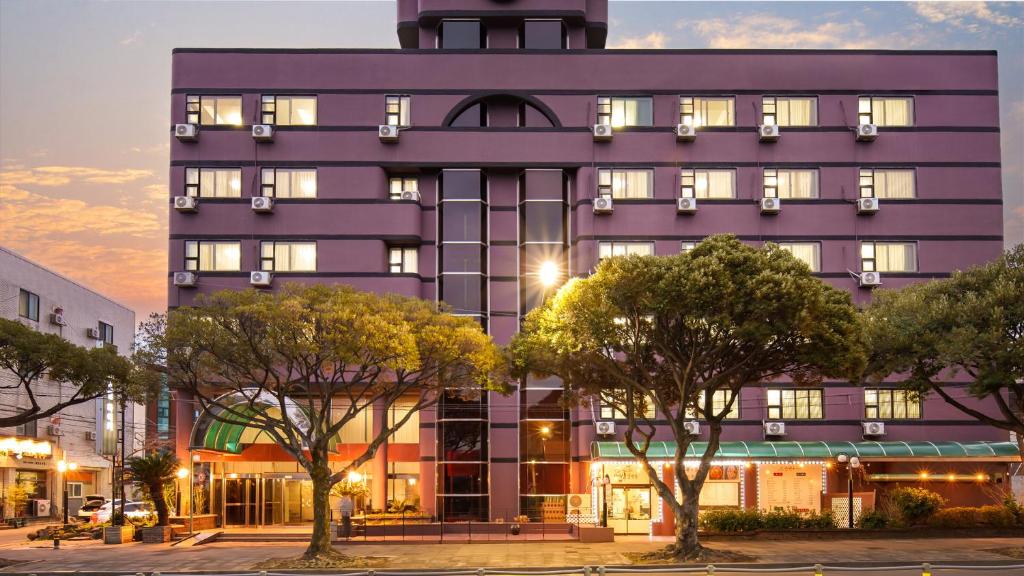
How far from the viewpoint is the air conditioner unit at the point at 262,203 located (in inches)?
2132

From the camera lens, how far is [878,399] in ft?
178

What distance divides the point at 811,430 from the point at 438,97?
26.0 meters

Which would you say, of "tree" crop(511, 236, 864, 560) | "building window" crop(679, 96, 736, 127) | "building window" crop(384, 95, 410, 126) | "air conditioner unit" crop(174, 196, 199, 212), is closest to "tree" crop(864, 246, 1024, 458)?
"tree" crop(511, 236, 864, 560)

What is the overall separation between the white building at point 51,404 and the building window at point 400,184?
72.6 feet

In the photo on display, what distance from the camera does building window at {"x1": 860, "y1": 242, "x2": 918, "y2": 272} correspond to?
5512 cm

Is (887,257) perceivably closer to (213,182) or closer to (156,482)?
(213,182)

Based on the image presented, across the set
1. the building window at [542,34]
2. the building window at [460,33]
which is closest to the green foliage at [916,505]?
the building window at [542,34]

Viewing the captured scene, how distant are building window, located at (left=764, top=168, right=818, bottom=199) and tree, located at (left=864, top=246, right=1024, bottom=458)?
626 inches

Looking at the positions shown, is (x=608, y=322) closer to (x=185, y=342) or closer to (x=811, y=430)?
(x=185, y=342)

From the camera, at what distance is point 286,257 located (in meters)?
55.0

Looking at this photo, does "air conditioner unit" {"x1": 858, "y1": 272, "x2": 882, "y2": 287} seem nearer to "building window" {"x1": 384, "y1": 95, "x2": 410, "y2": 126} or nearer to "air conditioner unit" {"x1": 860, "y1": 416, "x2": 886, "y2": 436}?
"air conditioner unit" {"x1": 860, "y1": 416, "x2": 886, "y2": 436}

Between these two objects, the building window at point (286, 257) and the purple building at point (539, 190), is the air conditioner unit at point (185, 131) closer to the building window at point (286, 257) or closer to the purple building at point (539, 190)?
the purple building at point (539, 190)

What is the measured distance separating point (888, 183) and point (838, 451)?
15.0m

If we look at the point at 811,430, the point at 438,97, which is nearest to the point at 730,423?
the point at 811,430
